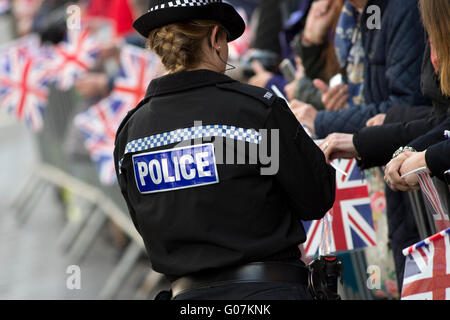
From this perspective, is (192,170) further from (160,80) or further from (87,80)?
(87,80)

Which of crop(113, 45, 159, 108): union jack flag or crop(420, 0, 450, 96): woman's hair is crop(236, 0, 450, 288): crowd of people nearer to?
crop(420, 0, 450, 96): woman's hair

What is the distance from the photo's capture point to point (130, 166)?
332 cm

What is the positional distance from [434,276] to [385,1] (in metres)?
1.69

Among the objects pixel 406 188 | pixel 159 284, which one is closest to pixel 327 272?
pixel 406 188

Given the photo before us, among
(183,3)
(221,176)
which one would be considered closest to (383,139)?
(221,176)

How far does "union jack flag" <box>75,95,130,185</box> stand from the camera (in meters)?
7.24

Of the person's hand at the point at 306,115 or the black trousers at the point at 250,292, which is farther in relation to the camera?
the person's hand at the point at 306,115

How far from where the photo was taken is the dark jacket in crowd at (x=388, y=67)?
4.05m

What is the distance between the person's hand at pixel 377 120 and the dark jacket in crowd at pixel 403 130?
0.18 m
